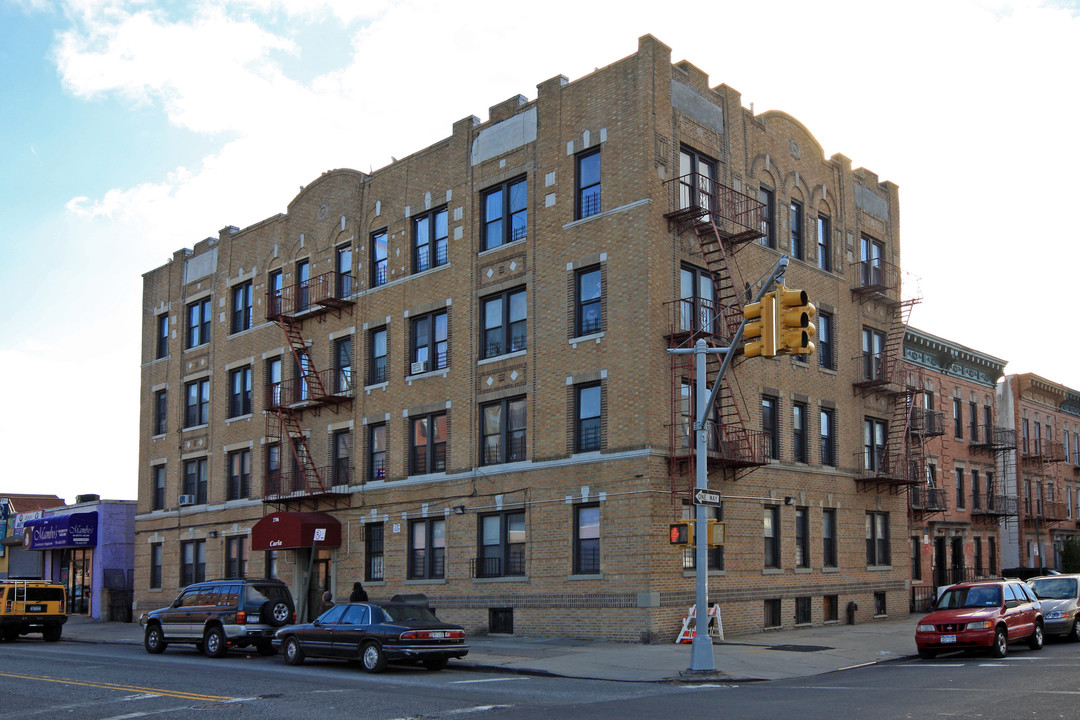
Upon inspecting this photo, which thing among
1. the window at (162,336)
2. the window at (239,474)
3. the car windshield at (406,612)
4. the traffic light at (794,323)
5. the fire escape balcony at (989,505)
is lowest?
the car windshield at (406,612)

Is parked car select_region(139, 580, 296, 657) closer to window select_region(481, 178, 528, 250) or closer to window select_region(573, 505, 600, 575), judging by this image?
window select_region(573, 505, 600, 575)

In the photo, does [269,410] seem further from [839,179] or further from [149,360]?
[839,179]

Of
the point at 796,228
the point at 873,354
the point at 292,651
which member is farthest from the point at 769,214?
the point at 292,651

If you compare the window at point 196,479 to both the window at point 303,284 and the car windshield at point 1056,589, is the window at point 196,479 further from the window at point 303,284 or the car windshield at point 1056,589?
the car windshield at point 1056,589

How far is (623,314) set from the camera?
88.7ft

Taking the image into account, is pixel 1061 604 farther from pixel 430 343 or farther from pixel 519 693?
pixel 430 343

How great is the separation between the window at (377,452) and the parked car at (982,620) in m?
17.5

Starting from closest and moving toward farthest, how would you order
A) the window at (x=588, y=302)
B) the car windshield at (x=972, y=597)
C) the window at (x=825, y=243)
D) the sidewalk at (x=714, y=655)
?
the sidewalk at (x=714, y=655)
the car windshield at (x=972, y=597)
the window at (x=588, y=302)
the window at (x=825, y=243)

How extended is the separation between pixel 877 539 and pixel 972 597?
12.9m

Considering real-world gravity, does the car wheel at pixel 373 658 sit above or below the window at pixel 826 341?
below

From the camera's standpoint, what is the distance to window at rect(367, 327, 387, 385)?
113ft

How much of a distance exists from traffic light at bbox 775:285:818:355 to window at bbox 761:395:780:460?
15.0 m

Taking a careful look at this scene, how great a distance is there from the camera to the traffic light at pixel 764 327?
16.0 metres

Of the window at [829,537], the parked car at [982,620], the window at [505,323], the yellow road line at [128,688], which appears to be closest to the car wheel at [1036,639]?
the parked car at [982,620]
